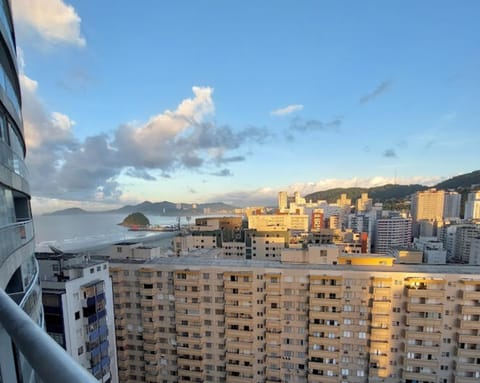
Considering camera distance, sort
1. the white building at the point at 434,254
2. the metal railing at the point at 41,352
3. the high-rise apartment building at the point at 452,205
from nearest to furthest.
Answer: the metal railing at the point at 41,352, the white building at the point at 434,254, the high-rise apartment building at the point at 452,205

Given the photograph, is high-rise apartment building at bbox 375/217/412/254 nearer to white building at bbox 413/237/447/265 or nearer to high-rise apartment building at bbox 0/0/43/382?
white building at bbox 413/237/447/265

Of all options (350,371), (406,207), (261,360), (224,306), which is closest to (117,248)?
(224,306)

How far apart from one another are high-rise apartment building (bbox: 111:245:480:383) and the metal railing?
43.1 feet

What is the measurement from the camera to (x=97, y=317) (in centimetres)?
1114

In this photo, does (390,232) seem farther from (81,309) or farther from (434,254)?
(81,309)

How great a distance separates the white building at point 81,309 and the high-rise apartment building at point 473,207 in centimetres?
8261

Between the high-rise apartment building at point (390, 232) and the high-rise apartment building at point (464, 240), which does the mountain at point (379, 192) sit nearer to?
the high-rise apartment building at point (390, 232)

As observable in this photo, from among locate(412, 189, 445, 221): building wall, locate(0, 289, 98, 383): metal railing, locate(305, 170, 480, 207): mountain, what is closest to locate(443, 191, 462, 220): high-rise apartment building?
locate(412, 189, 445, 221): building wall

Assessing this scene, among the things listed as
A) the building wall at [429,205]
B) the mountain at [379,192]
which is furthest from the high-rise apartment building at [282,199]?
the building wall at [429,205]

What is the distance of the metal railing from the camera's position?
0.66 metres

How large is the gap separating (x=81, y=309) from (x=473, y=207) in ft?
287

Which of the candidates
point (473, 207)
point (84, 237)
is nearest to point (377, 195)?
point (473, 207)

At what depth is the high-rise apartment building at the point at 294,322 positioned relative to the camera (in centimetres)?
1241

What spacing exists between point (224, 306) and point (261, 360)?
3.60 metres
